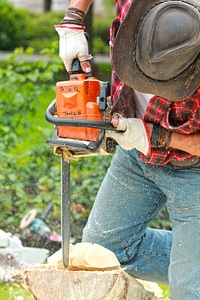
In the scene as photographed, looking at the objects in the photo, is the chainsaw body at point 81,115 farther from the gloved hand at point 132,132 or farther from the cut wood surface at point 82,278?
the cut wood surface at point 82,278

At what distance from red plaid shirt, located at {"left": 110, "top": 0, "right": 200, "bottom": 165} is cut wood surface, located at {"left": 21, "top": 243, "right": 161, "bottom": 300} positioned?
508mm

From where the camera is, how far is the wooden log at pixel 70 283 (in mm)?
3016

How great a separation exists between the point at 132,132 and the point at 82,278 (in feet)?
2.29

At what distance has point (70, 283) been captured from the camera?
306 cm

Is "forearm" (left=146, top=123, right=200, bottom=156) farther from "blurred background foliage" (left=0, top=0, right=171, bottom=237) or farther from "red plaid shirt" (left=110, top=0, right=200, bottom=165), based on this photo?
"blurred background foliage" (left=0, top=0, right=171, bottom=237)

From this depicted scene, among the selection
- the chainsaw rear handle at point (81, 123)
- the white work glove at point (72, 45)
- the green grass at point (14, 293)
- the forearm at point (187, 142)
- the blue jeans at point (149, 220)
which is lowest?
the green grass at point (14, 293)

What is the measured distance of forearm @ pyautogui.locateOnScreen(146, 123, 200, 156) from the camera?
2.75 metres

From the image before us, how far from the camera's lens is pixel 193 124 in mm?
2717

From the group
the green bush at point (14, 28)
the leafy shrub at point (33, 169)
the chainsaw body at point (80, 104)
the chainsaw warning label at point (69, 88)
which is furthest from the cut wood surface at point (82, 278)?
the green bush at point (14, 28)

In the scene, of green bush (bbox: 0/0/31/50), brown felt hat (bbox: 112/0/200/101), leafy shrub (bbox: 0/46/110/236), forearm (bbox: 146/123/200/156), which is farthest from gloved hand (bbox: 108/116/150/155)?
green bush (bbox: 0/0/31/50)

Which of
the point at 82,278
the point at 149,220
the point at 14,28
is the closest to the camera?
the point at 82,278

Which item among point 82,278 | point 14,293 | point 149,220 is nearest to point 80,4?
point 149,220

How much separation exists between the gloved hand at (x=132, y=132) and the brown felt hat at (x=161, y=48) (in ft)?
0.73

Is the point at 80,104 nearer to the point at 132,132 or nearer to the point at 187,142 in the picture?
the point at 132,132
